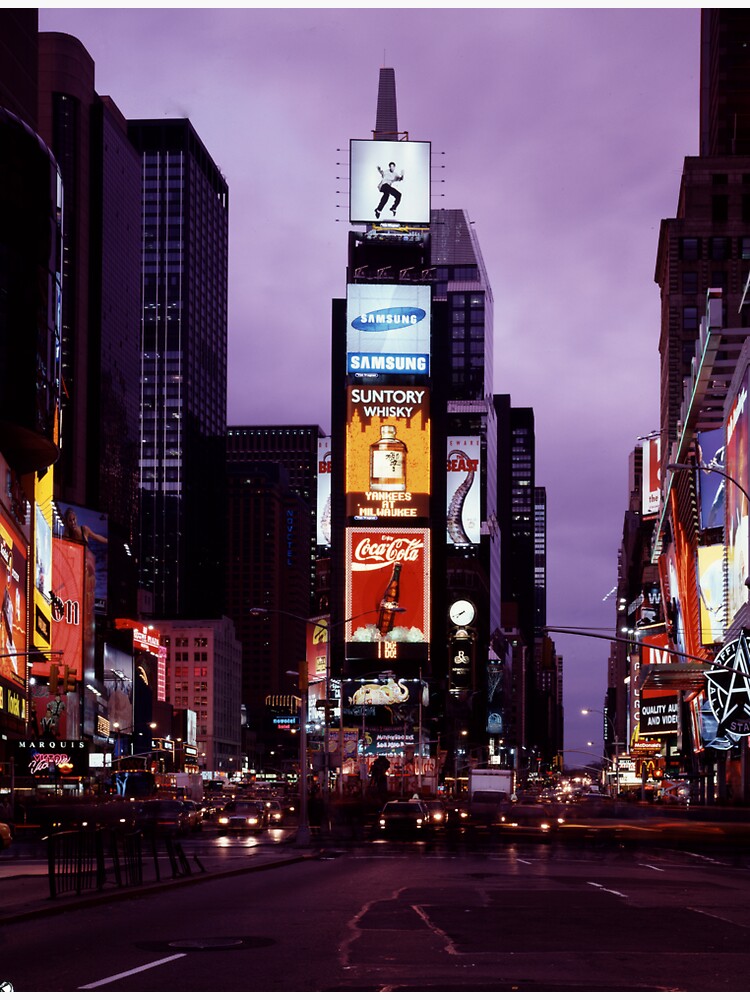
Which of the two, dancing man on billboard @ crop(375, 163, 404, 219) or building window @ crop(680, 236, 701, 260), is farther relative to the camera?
dancing man on billboard @ crop(375, 163, 404, 219)

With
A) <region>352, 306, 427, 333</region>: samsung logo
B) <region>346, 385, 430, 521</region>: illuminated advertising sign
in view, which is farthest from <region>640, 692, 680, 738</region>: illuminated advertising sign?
<region>352, 306, 427, 333</region>: samsung logo

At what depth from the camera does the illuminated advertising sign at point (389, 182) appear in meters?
171

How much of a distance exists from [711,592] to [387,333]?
71.1 metres

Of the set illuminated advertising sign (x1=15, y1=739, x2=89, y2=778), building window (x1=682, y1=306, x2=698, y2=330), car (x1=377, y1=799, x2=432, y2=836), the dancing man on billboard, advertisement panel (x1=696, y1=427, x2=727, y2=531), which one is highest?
the dancing man on billboard

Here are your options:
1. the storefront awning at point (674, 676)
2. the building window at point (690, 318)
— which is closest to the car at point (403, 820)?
the storefront awning at point (674, 676)

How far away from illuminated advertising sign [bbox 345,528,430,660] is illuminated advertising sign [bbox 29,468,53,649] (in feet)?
158

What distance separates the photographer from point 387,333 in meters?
162

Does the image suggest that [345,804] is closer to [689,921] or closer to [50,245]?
[50,245]

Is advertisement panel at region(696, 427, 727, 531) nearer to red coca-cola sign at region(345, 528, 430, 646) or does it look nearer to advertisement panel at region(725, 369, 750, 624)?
advertisement panel at region(725, 369, 750, 624)

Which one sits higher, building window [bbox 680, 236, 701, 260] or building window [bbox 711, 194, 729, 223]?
building window [bbox 711, 194, 729, 223]

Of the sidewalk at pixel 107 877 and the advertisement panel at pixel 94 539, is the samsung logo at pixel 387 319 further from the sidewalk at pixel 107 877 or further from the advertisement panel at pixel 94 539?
the sidewalk at pixel 107 877

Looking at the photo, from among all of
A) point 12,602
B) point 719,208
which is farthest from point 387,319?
point 12,602

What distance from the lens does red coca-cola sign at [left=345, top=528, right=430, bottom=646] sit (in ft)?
521

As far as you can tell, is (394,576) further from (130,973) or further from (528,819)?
(130,973)
